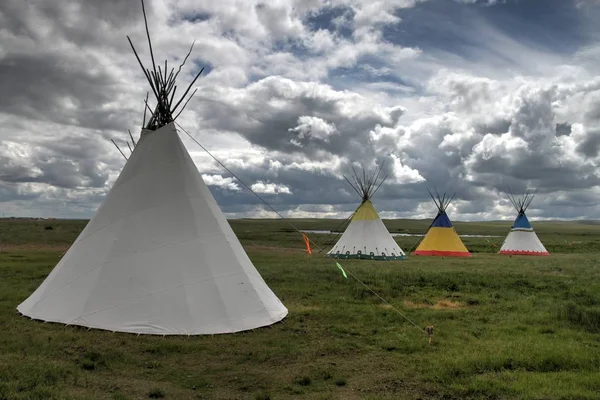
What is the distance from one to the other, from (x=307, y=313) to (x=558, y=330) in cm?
569

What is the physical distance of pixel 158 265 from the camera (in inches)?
377

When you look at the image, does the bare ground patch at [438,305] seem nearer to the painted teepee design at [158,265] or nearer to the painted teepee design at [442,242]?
the painted teepee design at [158,265]

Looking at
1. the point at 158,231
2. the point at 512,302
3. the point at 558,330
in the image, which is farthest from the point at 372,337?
the point at 512,302

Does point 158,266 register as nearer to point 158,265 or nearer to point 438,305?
point 158,265

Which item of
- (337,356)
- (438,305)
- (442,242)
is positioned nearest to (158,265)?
(337,356)

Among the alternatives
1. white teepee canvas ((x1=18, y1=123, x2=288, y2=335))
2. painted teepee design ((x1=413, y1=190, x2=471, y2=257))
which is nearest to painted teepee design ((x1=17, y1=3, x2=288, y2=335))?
white teepee canvas ((x1=18, y1=123, x2=288, y2=335))

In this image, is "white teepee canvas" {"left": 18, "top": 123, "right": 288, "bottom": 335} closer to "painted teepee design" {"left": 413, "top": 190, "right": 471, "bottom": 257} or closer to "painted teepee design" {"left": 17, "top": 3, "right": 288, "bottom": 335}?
"painted teepee design" {"left": 17, "top": 3, "right": 288, "bottom": 335}

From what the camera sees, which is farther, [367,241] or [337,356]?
[367,241]

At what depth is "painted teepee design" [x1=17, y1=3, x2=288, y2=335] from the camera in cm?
909

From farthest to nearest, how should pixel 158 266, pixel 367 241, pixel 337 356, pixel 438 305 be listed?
pixel 367 241 < pixel 438 305 < pixel 158 266 < pixel 337 356

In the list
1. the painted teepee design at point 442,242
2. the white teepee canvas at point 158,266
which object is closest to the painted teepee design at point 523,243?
the painted teepee design at point 442,242

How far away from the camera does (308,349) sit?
28.0 feet

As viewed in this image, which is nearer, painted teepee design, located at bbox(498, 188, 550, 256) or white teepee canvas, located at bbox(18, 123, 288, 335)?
white teepee canvas, located at bbox(18, 123, 288, 335)

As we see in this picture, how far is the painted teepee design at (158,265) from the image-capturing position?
909cm
